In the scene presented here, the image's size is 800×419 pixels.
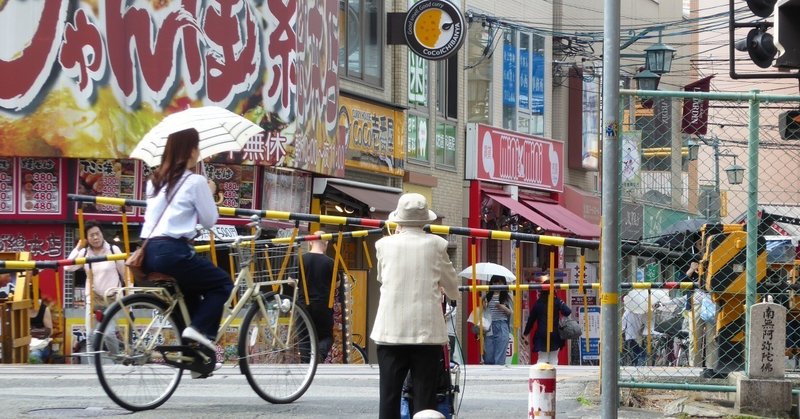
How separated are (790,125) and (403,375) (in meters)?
3.61

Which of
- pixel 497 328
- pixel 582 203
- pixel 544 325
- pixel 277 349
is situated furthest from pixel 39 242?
pixel 582 203

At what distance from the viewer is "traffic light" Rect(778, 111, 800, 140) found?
9891mm

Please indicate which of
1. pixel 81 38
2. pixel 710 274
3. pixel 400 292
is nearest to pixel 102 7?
pixel 81 38

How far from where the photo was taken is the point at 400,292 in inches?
311

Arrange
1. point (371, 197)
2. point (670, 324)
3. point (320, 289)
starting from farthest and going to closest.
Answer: point (371, 197)
point (670, 324)
point (320, 289)

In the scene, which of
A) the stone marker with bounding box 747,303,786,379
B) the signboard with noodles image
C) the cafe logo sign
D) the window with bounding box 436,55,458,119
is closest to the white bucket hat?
the stone marker with bounding box 747,303,786,379

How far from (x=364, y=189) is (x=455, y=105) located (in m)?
5.76

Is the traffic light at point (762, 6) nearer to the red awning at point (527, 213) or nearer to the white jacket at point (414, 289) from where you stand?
the white jacket at point (414, 289)

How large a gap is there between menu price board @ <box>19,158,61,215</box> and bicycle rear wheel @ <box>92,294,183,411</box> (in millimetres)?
11080

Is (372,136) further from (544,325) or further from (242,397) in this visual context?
(242,397)

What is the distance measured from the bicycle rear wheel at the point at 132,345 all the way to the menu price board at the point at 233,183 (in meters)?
12.1

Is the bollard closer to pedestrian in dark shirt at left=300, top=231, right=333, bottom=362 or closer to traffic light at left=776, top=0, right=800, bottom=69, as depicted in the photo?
traffic light at left=776, top=0, right=800, bottom=69

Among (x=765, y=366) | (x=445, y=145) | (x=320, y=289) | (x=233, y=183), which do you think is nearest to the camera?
(x=765, y=366)

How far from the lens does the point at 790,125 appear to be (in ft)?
32.6
